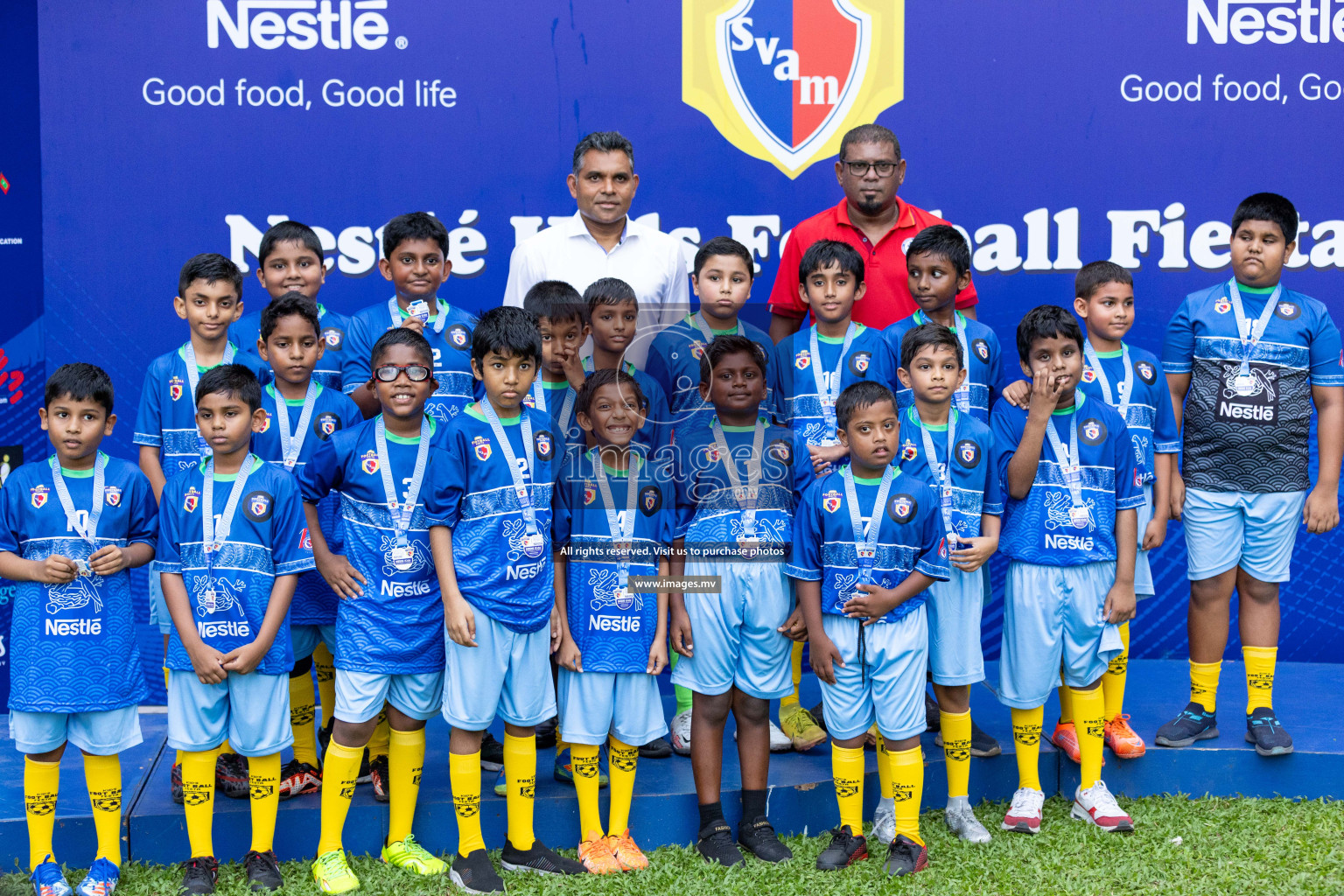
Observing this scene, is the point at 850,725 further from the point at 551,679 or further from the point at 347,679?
the point at 347,679

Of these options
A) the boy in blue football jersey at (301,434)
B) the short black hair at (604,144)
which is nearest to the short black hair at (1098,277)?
the short black hair at (604,144)

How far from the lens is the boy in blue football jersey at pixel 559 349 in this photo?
3.65m

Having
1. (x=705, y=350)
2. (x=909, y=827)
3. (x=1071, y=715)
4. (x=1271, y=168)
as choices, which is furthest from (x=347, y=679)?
(x=1271, y=168)

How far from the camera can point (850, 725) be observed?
3.42m

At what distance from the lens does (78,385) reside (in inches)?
128

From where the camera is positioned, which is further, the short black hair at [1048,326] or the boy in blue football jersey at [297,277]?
the boy in blue football jersey at [297,277]

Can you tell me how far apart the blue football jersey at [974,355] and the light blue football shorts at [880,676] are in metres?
0.74

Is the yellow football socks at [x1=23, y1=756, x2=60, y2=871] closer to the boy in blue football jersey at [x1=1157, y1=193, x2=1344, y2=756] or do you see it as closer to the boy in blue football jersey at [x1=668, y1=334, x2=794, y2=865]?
the boy in blue football jersey at [x1=668, y1=334, x2=794, y2=865]

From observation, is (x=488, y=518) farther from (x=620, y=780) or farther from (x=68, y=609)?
(x=68, y=609)

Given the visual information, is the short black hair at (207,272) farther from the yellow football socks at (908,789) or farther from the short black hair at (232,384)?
the yellow football socks at (908,789)

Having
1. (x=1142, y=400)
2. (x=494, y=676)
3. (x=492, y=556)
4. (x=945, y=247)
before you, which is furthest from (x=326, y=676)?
(x=1142, y=400)

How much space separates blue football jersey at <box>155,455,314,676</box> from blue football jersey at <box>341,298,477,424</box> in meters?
0.65

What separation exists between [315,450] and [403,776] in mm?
987

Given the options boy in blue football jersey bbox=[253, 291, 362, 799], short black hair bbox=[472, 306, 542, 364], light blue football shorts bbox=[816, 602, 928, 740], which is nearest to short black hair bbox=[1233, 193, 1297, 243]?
light blue football shorts bbox=[816, 602, 928, 740]
